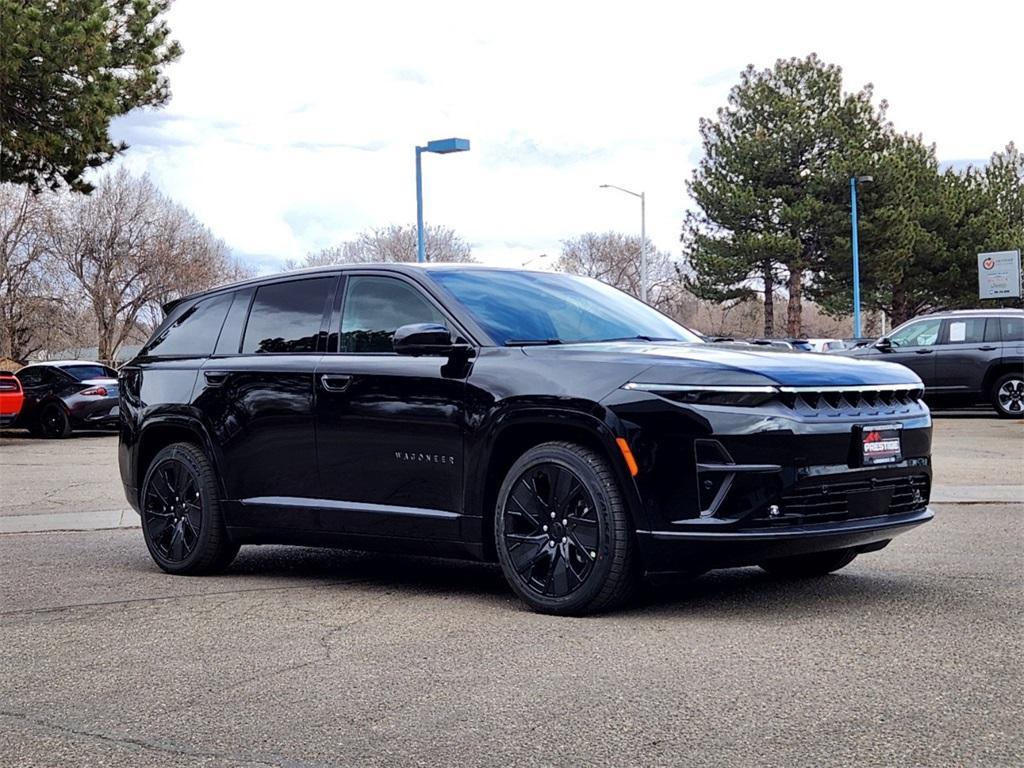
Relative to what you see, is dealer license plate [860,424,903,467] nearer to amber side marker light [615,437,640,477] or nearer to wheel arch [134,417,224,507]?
amber side marker light [615,437,640,477]

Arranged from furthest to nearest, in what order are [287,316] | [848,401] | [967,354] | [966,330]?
[966,330] → [967,354] → [287,316] → [848,401]

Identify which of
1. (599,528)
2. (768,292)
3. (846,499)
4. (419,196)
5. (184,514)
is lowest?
(184,514)

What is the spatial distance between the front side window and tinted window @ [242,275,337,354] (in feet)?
59.7

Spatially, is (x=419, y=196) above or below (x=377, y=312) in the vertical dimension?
above

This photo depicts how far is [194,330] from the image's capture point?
8336 mm

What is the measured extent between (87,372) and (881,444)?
23584 mm

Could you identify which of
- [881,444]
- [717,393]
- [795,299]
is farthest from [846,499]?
[795,299]

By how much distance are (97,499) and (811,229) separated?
45231 mm

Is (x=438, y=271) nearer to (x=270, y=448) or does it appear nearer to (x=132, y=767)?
(x=270, y=448)

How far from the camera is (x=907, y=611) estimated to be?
5.96m

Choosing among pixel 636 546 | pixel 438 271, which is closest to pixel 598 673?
pixel 636 546

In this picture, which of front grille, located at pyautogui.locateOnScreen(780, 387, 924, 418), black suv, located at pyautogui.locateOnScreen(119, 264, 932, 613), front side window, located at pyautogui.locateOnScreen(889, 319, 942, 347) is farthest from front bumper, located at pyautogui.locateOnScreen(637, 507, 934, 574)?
front side window, located at pyautogui.locateOnScreen(889, 319, 942, 347)

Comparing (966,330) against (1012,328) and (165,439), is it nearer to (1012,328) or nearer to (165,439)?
(1012,328)

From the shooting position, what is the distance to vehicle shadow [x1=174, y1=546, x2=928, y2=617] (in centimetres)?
621
